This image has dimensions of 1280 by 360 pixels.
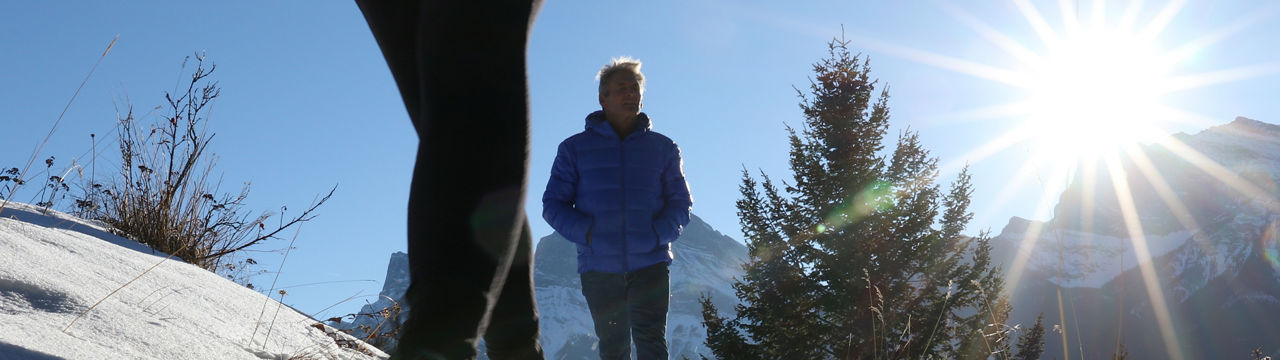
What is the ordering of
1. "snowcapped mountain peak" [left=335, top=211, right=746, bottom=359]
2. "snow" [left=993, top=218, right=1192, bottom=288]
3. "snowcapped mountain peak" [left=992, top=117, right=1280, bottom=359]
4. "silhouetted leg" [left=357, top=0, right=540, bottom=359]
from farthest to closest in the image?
"snowcapped mountain peak" [left=335, top=211, right=746, bottom=359]
"snow" [left=993, top=218, right=1192, bottom=288]
"snowcapped mountain peak" [left=992, top=117, right=1280, bottom=359]
"silhouetted leg" [left=357, top=0, right=540, bottom=359]

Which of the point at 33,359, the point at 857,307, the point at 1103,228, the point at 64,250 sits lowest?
the point at 33,359

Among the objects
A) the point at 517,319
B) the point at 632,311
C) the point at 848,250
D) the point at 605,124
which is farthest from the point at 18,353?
the point at 848,250

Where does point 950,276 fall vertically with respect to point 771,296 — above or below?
above

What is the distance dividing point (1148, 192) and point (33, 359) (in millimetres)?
112533

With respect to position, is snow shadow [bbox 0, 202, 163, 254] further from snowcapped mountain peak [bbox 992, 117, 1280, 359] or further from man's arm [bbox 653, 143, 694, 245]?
snowcapped mountain peak [bbox 992, 117, 1280, 359]

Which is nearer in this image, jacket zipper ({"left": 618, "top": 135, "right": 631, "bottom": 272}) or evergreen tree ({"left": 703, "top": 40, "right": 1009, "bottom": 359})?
jacket zipper ({"left": 618, "top": 135, "right": 631, "bottom": 272})

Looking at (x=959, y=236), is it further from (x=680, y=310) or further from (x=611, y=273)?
(x=680, y=310)

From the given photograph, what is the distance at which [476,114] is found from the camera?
55 centimetres

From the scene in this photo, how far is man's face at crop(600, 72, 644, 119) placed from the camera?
3.62 meters

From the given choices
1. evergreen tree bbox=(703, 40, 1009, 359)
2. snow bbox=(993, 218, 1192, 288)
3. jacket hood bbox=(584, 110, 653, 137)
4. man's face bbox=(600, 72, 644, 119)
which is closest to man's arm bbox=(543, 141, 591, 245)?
jacket hood bbox=(584, 110, 653, 137)

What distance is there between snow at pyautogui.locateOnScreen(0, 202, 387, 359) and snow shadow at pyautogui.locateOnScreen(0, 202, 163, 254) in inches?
55.1

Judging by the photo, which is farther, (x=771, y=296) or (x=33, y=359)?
(x=771, y=296)

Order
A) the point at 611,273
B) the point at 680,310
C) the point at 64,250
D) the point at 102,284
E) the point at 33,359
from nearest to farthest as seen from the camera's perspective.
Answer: the point at 33,359
the point at 102,284
the point at 64,250
the point at 611,273
the point at 680,310

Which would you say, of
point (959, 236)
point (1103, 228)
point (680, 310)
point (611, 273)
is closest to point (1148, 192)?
point (1103, 228)
